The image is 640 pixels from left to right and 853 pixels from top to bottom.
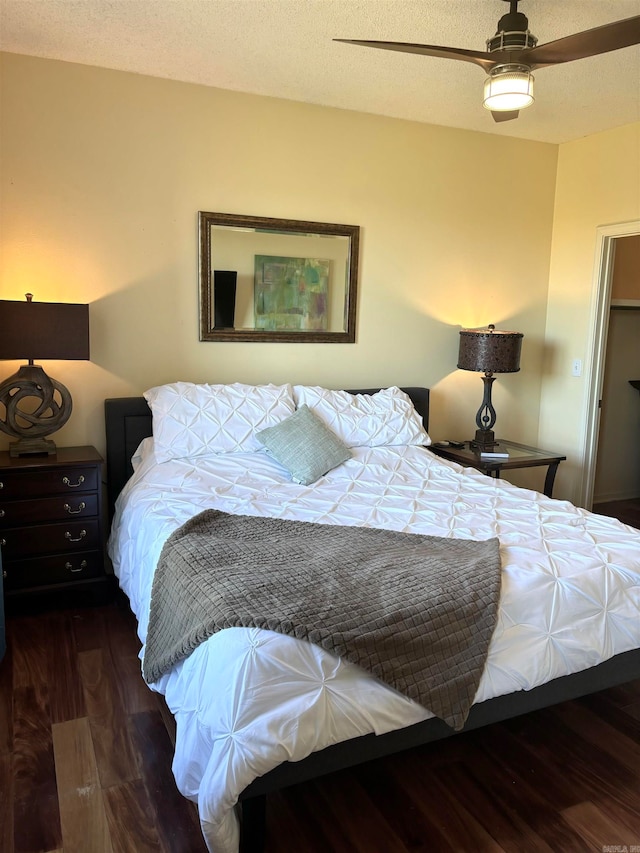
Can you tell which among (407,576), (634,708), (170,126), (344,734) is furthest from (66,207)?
(634,708)

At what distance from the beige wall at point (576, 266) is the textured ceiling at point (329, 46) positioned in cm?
36

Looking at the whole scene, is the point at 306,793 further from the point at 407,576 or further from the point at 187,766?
the point at 407,576

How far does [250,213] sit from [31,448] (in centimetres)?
172

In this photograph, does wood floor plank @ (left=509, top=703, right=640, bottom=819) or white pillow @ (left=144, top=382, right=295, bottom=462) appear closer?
wood floor plank @ (left=509, top=703, right=640, bottom=819)

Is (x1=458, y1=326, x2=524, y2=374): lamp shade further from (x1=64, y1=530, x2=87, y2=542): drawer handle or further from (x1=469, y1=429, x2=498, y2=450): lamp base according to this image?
(x1=64, y1=530, x2=87, y2=542): drawer handle

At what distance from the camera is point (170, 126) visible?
3.27 metres

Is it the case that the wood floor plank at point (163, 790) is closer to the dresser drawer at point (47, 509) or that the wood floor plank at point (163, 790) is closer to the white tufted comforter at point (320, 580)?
the white tufted comforter at point (320, 580)

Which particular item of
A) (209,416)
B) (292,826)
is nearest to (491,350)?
(209,416)

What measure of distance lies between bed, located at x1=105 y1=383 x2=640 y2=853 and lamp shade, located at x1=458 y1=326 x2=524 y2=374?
713mm

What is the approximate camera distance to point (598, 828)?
1777 mm

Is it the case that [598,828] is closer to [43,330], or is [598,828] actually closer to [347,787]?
[347,787]

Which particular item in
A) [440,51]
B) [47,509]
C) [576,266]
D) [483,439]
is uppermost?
[440,51]

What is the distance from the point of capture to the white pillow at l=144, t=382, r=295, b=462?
10.1 feet

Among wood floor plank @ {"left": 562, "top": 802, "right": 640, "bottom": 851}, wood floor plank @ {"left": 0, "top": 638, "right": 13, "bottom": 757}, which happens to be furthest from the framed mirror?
wood floor plank @ {"left": 562, "top": 802, "right": 640, "bottom": 851}
